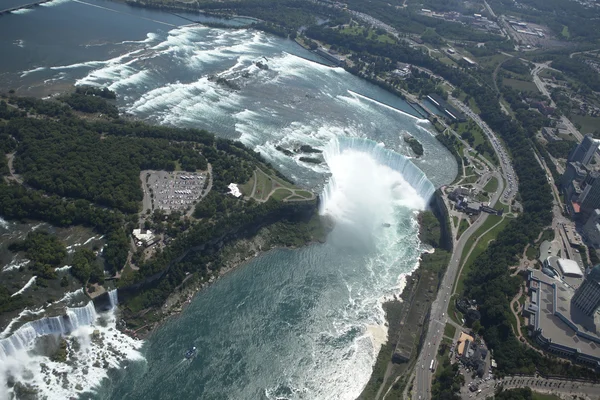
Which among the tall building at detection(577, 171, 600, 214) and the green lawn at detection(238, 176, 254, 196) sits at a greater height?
the tall building at detection(577, 171, 600, 214)

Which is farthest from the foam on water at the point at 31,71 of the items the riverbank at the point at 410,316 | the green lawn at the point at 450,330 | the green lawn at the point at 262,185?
the green lawn at the point at 450,330

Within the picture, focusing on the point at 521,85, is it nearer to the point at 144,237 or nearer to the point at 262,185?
the point at 262,185

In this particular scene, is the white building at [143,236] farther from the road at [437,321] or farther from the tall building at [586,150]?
the tall building at [586,150]

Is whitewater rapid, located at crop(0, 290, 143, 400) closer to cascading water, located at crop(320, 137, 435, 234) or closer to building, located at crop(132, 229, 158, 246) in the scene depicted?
building, located at crop(132, 229, 158, 246)

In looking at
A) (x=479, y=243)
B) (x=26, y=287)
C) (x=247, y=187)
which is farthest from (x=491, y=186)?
(x=26, y=287)

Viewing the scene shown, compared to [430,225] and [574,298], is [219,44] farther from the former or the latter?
[574,298]

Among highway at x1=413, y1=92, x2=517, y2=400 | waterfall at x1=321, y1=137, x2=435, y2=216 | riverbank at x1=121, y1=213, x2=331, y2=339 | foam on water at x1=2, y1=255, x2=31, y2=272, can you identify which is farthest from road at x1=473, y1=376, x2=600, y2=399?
foam on water at x1=2, y1=255, x2=31, y2=272
